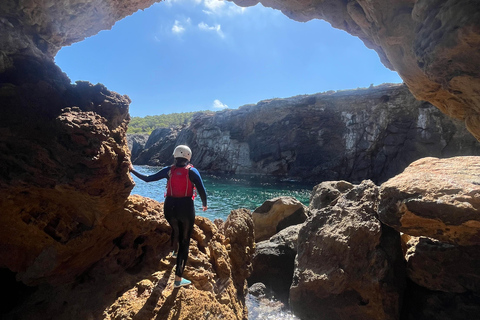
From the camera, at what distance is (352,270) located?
15.3 feet

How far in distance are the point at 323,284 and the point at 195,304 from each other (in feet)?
8.08

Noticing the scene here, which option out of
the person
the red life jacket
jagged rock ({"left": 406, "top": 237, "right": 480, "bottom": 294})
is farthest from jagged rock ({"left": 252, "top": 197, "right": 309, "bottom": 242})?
the red life jacket

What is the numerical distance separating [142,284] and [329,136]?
38517mm

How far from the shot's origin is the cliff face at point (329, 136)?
30.8m

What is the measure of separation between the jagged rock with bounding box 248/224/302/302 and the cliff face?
30.5 meters

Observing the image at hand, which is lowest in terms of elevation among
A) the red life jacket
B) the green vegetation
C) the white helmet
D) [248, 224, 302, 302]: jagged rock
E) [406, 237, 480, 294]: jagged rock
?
[248, 224, 302, 302]: jagged rock

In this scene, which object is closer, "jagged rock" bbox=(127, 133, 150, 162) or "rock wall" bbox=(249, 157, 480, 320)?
"rock wall" bbox=(249, 157, 480, 320)

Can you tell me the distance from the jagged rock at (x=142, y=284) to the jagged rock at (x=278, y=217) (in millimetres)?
5215

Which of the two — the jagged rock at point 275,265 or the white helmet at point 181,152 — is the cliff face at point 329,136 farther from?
the white helmet at point 181,152

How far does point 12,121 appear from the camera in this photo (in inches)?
109

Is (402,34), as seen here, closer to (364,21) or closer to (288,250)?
(364,21)

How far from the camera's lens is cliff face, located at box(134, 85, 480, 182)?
101ft

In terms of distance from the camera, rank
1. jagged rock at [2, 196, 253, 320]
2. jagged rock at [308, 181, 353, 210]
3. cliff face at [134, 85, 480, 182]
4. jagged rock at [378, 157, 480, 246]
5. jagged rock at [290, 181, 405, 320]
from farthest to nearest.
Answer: cliff face at [134, 85, 480, 182], jagged rock at [308, 181, 353, 210], jagged rock at [290, 181, 405, 320], jagged rock at [378, 157, 480, 246], jagged rock at [2, 196, 253, 320]

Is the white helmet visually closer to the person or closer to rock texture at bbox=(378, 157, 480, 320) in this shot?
the person
